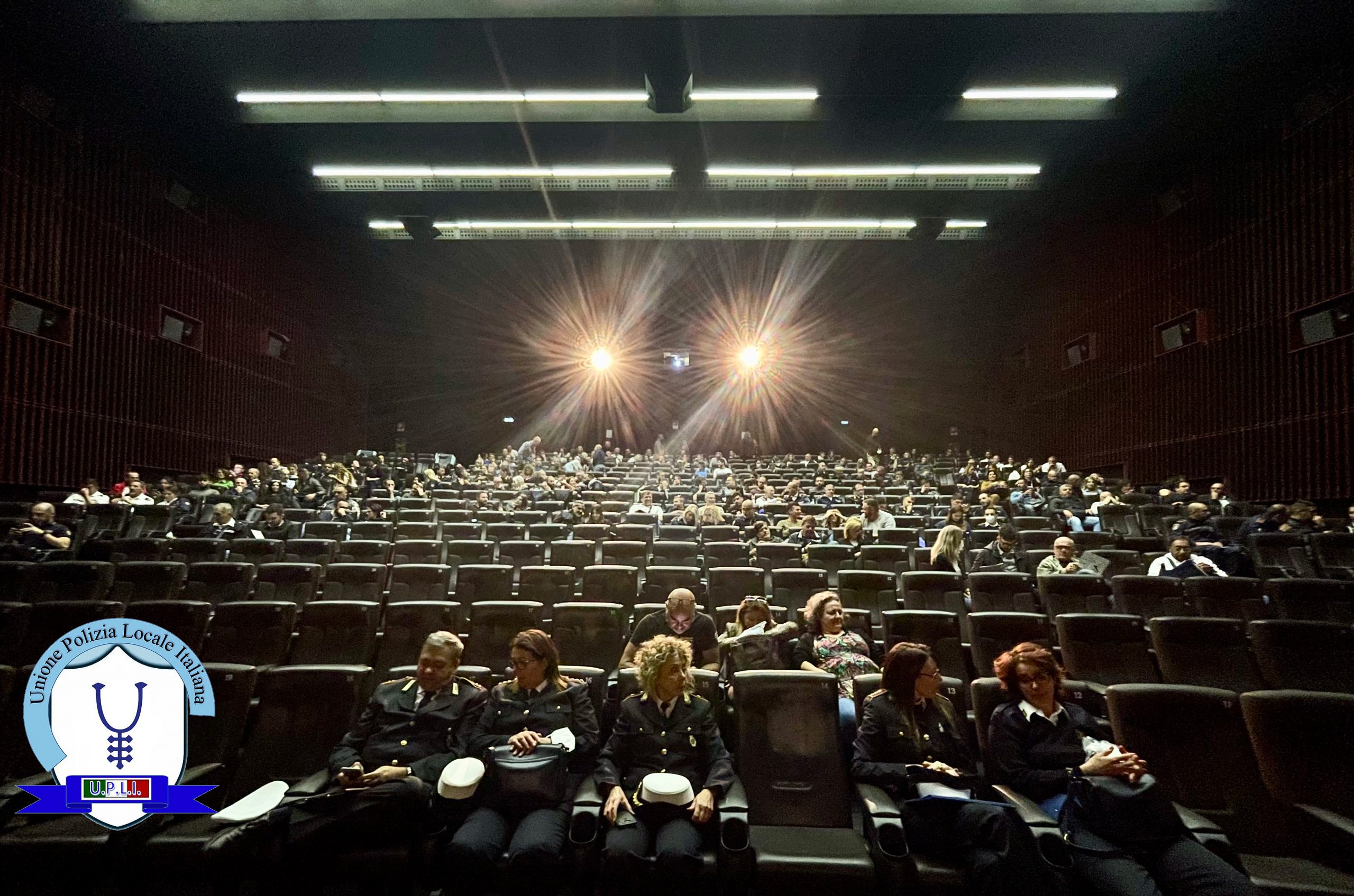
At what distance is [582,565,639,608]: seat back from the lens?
191 inches

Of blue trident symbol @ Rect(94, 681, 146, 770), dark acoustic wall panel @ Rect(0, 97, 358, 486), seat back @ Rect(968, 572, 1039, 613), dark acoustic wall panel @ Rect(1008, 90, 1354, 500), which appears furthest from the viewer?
dark acoustic wall panel @ Rect(0, 97, 358, 486)

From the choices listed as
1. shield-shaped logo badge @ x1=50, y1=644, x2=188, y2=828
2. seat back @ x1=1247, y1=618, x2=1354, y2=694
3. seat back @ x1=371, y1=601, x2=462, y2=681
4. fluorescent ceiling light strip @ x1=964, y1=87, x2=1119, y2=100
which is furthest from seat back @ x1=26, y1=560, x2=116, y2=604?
fluorescent ceiling light strip @ x1=964, y1=87, x2=1119, y2=100

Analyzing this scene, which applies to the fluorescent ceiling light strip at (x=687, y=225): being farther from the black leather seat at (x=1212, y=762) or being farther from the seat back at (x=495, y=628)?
the black leather seat at (x=1212, y=762)

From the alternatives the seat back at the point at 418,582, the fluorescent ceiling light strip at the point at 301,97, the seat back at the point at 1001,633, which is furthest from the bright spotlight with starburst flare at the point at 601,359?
the seat back at the point at 1001,633

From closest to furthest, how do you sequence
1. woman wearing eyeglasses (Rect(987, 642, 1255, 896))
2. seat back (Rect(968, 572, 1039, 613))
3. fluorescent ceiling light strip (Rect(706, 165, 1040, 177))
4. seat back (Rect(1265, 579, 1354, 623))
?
woman wearing eyeglasses (Rect(987, 642, 1255, 896)) < seat back (Rect(1265, 579, 1354, 623)) < seat back (Rect(968, 572, 1039, 613)) < fluorescent ceiling light strip (Rect(706, 165, 1040, 177))

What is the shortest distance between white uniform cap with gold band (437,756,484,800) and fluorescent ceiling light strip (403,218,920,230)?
12099 millimetres

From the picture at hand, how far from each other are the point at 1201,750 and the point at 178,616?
5.36 m

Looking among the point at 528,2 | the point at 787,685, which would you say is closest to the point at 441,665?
the point at 787,685

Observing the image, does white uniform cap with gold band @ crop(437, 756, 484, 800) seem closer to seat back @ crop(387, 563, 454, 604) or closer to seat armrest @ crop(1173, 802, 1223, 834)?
seat armrest @ crop(1173, 802, 1223, 834)

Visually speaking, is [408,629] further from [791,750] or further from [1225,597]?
[1225,597]

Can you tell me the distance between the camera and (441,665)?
2.74 m

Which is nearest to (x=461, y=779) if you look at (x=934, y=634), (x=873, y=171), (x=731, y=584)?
(x=934, y=634)

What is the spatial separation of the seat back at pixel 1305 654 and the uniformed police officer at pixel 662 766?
10.2 ft

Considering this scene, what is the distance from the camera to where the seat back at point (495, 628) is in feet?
12.9
